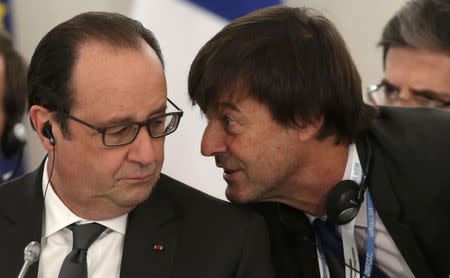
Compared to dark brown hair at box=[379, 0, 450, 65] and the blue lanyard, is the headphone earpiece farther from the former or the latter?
dark brown hair at box=[379, 0, 450, 65]

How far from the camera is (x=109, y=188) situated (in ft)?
4.85

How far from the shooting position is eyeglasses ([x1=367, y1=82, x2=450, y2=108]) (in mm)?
2260

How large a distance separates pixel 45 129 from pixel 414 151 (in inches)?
32.1

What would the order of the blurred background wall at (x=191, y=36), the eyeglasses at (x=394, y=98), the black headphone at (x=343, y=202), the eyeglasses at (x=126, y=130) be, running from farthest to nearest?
the blurred background wall at (x=191, y=36) → the eyeglasses at (x=394, y=98) → the black headphone at (x=343, y=202) → the eyeglasses at (x=126, y=130)

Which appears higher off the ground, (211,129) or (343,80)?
(343,80)

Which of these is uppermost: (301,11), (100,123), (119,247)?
(301,11)

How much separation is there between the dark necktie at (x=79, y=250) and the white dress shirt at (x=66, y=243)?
0.02m

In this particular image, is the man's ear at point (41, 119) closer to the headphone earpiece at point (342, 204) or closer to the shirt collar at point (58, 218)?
the shirt collar at point (58, 218)

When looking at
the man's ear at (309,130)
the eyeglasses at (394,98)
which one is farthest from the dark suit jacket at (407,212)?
the eyeglasses at (394,98)

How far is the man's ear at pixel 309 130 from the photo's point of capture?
69.4 inches

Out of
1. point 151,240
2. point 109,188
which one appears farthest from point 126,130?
point 151,240

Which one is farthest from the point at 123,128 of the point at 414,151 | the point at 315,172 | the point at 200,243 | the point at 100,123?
the point at 414,151

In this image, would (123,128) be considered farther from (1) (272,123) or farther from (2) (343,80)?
(2) (343,80)

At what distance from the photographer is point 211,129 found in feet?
5.60
